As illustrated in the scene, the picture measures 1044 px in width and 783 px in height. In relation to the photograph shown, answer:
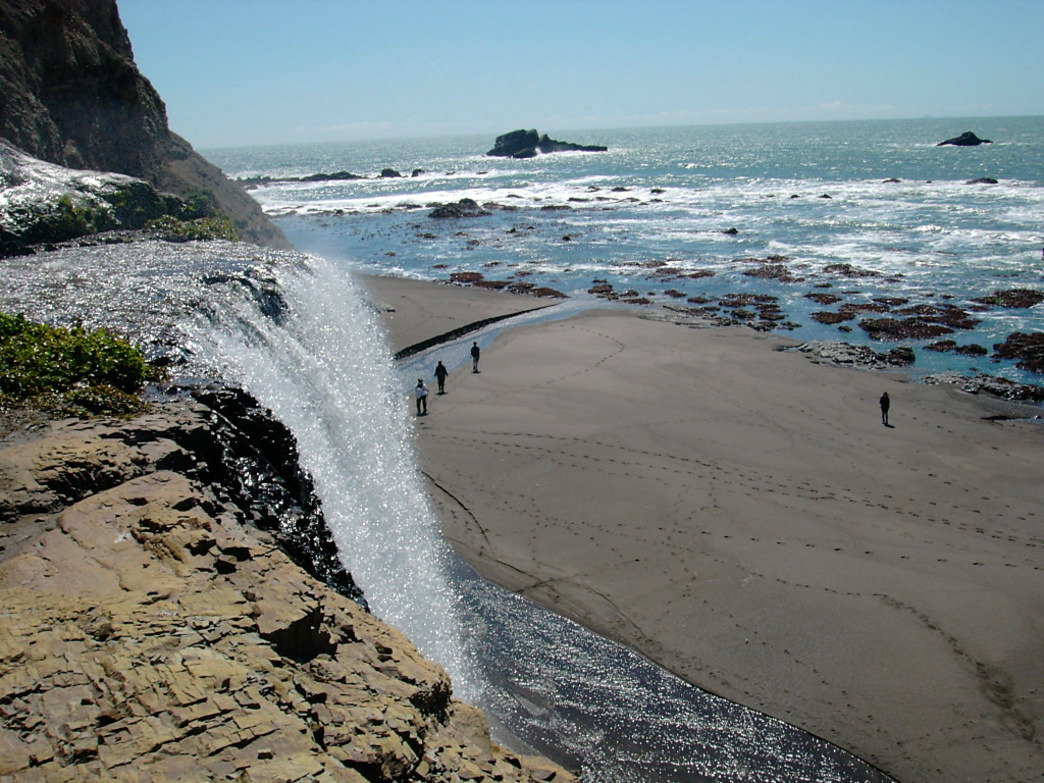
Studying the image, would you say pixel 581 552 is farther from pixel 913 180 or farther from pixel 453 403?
pixel 913 180

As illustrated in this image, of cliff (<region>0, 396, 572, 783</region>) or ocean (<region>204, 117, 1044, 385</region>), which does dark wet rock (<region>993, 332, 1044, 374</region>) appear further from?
cliff (<region>0, 396, 572, 783</region>)

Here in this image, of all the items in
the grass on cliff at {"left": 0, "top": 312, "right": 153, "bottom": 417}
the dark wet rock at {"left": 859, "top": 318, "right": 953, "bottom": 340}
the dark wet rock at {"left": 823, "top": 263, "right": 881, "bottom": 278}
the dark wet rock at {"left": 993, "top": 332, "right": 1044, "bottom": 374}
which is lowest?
the dark wet rock at {"left": 993, "top": 332, "right": 1044, "bottom": 374}

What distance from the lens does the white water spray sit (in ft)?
36.5

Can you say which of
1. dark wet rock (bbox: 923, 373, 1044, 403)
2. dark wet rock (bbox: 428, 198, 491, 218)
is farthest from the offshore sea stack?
dark wet rock (bbox: 923, 373, 1044, 403)

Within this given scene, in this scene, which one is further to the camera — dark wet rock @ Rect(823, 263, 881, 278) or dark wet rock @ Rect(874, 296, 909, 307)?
dark wet rock @ Rect(823, 263, 881, 278)

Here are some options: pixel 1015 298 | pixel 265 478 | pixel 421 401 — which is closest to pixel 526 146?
pixel 1015 298

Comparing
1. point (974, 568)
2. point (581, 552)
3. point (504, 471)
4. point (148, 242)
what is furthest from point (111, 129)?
point (974, 568)

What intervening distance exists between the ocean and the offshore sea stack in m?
60.4

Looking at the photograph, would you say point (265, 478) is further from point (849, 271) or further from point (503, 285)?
point (849, 271)

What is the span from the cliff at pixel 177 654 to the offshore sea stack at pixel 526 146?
523 feet

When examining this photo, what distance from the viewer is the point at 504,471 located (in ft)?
51.9

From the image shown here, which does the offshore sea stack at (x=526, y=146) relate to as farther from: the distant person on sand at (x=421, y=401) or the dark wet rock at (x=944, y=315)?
the distant person on sand at (x=421, y=401)

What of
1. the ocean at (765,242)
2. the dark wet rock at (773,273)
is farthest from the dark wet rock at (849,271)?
the dark wet rock at (773,273)

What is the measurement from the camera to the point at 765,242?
4950 centimetres
